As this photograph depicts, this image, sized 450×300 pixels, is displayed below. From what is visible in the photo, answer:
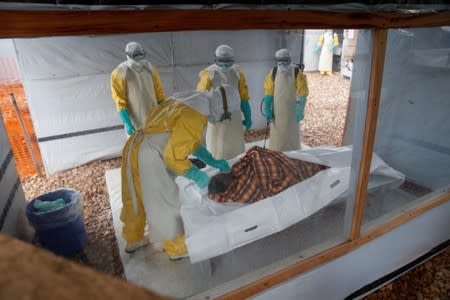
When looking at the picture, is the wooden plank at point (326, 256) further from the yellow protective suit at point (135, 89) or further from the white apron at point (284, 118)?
the yellow protective suit at point (135, 89)

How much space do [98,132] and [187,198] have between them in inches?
66.8

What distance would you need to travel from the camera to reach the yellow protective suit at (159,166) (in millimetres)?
1731

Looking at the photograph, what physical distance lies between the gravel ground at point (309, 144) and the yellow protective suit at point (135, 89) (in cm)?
77

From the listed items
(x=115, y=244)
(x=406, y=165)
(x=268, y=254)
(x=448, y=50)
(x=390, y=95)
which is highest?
(x=448, y=50)

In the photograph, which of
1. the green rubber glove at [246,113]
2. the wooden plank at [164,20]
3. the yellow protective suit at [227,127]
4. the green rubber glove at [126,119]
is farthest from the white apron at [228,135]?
the wooden plank at [164,20]

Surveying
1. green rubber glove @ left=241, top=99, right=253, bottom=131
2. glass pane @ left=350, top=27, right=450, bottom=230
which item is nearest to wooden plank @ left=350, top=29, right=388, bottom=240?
glass pane @ left=350, top=27, right=450, bottom=230

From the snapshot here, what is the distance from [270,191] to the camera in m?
2.01

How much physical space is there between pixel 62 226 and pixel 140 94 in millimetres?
1433

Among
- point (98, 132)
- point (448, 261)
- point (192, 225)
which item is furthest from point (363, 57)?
point (98, 132)

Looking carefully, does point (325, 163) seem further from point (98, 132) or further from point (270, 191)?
point (98, 132)

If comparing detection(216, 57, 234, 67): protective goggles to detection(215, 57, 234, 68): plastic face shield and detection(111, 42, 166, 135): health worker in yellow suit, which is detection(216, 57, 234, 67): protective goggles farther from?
detection(111, 42, 166, 135): health worker in yellow suit

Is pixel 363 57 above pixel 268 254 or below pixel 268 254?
above

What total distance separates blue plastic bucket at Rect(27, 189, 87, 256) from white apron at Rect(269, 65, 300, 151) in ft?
6.89

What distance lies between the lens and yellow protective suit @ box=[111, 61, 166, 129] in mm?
2791
